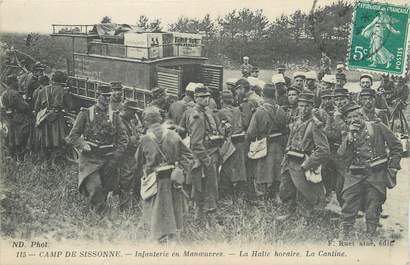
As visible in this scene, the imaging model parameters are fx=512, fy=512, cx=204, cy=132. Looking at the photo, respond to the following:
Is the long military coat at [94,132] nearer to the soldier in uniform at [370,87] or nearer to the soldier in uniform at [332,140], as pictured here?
the soldier in uniform at [332,140]

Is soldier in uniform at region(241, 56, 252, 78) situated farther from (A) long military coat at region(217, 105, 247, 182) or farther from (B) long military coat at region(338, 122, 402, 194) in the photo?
(B) long military coat at region(338, 122, 402, 194)

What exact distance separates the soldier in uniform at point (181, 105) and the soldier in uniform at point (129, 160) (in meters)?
0.39

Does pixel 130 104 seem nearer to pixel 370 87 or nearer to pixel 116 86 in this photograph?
pixel 116 86

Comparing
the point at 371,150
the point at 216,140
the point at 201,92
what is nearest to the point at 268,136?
the point at 216,140

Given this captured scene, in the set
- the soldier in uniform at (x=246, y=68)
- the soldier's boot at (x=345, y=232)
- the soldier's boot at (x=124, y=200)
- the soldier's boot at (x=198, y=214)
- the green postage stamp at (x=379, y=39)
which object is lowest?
the soldier's boot at (x=345, y=232)

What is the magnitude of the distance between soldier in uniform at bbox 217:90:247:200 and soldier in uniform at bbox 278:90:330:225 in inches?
20.9

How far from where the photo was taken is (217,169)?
6137mm

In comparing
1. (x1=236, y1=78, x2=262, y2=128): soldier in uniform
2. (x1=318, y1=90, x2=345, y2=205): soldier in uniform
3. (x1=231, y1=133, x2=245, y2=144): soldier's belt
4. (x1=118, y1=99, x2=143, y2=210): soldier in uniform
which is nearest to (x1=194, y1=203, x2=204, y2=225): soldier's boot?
(x1=118, y1=99, x2=143, y2=210): soldier in uniform

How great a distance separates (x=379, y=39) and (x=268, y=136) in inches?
80.7

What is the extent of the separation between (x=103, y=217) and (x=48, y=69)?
81.9 inches

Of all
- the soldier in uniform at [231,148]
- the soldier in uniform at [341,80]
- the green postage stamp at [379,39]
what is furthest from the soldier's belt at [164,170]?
the green postage stamp at [379,39]

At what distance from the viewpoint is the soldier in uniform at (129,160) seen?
571 cm

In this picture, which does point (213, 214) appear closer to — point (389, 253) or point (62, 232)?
point (62, 232)

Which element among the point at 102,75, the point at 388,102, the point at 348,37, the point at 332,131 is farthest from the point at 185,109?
the point at 388,102
